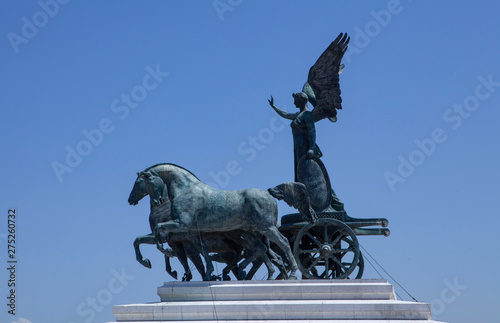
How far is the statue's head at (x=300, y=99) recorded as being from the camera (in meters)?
27.8

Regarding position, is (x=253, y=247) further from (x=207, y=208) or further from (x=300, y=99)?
(x=300, y=99)

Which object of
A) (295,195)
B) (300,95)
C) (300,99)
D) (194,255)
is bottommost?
(194,255)

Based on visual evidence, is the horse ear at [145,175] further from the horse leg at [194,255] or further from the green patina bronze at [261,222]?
the horse leg at [194,255]

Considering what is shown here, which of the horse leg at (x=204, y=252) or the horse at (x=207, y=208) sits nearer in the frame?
the horse at (x=207, y=208)

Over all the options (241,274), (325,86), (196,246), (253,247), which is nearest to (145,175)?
(196,246)

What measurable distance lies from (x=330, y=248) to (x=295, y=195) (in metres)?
1.62

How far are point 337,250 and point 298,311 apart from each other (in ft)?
9.27

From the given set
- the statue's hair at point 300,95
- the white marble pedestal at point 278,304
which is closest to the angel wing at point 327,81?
the statue's hair at point 300,95

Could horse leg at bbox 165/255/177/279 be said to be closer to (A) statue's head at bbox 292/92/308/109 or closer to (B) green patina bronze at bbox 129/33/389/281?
(B) green patina bronze at bbox 129/33/389/281

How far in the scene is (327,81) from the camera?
94.7 ft

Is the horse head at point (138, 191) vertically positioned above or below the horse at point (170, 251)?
above

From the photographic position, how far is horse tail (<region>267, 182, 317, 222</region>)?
86.3ft

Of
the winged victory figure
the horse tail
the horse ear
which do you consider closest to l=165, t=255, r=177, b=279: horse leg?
the horse ear

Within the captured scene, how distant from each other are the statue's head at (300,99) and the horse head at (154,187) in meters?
4.34
